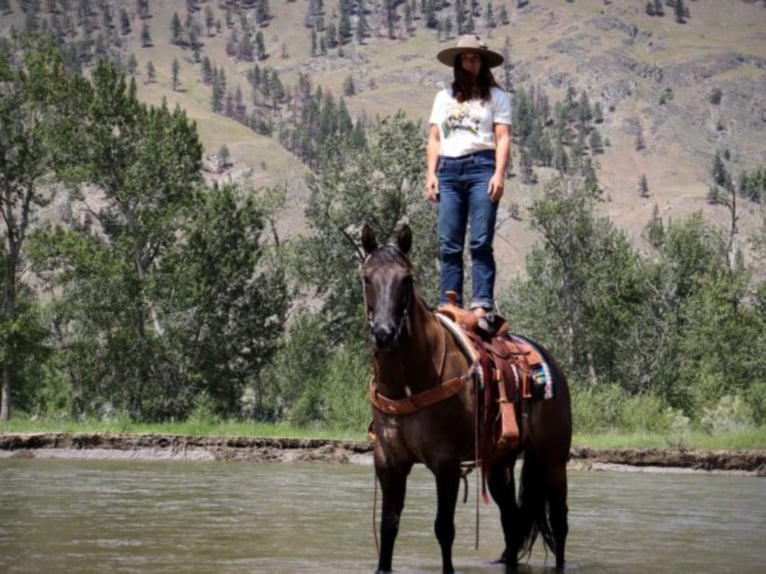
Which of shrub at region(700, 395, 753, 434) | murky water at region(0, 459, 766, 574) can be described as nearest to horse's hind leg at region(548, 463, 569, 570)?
murky water at region(0, 459, 766, 574)

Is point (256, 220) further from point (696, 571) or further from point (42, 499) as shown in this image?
point (696, 571)

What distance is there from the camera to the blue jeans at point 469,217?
9445 millimetres

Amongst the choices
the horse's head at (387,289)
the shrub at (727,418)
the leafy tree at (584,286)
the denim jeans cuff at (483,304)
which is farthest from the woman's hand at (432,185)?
the leafy tree at (584,286)

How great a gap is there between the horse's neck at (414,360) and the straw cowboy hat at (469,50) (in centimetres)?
230

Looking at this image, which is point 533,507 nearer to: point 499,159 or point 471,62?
point 499,159

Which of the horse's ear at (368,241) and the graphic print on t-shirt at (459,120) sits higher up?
the graphic print on t-shirt at (459,120)

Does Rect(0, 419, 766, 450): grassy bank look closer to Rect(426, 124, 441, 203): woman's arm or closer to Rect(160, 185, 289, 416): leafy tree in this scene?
Rect(160, 185, 289, 416): leafy tree

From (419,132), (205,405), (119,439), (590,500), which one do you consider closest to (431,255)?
(419,132)

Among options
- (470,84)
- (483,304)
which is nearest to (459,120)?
(470,84)

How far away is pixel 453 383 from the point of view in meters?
8.27

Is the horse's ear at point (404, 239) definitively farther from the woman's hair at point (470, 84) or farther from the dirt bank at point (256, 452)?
the dirt bank at point (256, 452)

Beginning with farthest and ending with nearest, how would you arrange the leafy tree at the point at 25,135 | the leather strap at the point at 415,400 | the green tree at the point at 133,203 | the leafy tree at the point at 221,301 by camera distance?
the leafy tree at the point at 221,301
the green tree at the point at 133,203
the leafy tree at the point at 25,135
the leather strap at the point at 415,400

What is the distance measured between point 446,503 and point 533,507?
2.02 m

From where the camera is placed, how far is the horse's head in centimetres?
748
